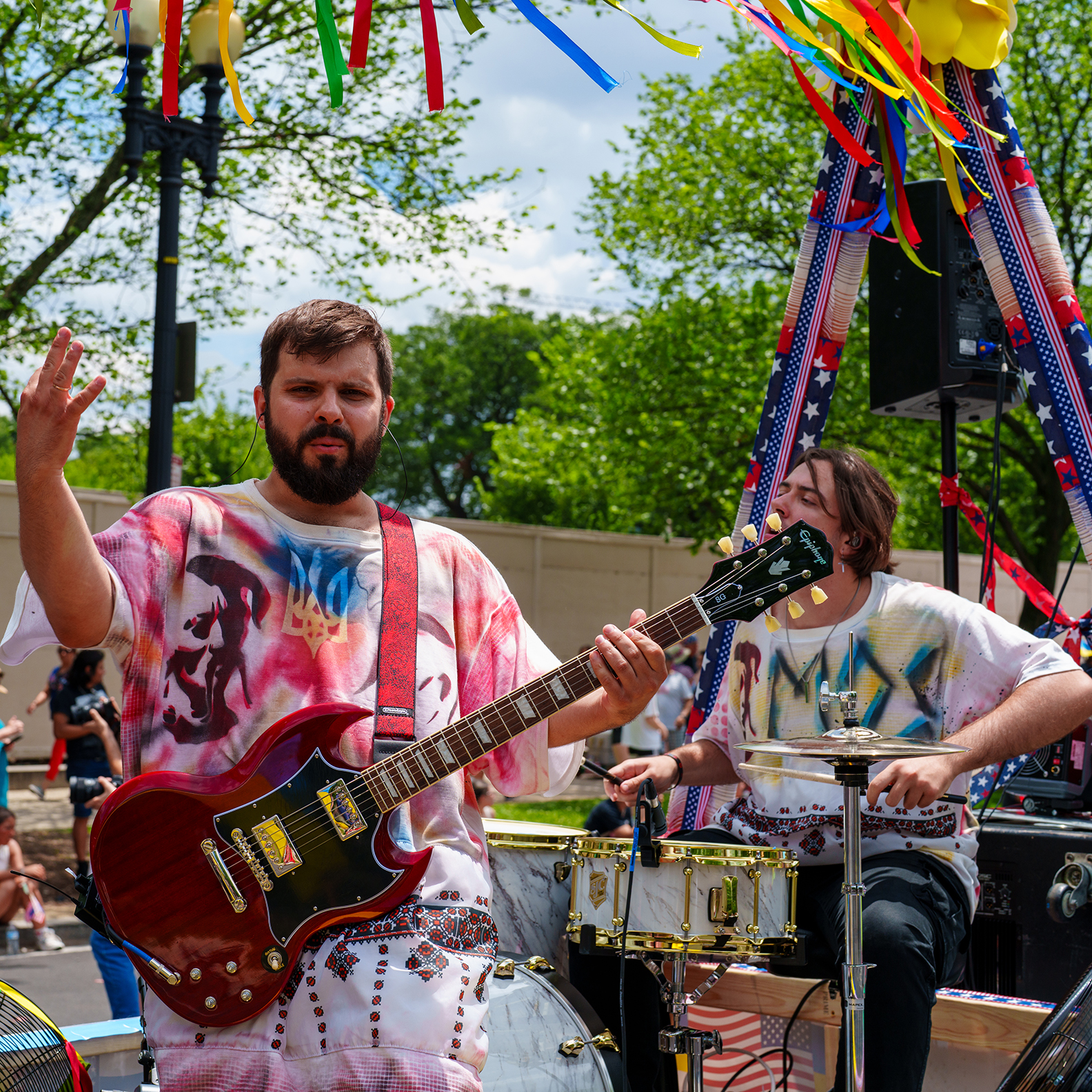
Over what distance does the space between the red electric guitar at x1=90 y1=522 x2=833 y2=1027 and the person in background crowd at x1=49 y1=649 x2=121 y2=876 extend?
557cm

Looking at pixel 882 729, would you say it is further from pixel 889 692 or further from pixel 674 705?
pixel 674 705

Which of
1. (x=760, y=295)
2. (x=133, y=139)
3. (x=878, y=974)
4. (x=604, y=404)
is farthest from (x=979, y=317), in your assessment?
(x=604, y=404)

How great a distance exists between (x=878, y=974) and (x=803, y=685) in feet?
2.86

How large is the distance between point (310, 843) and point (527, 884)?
4.97ft

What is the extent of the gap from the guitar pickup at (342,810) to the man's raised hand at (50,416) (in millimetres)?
767

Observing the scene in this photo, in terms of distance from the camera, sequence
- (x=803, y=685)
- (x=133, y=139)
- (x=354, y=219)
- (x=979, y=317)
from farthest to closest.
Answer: (x=354, y=219), (x=133, y=139), (x=979, y=317), (x=803, y=685)

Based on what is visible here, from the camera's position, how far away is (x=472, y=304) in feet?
36.8

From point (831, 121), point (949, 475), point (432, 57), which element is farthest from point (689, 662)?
point (432, 57)

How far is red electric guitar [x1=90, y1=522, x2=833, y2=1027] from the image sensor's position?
219 cm

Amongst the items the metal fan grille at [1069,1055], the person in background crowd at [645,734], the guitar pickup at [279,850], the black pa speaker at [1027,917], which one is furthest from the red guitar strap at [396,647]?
the person in background crowd at [645,734]

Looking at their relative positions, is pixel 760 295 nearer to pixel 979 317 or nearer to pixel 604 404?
pixel 604 404

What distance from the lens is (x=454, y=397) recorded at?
4656 centimetres

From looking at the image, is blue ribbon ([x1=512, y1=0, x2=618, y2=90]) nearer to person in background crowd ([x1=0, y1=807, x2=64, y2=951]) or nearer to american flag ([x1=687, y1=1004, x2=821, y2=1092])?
american flag ([x1=687, y1=1004, x2=821, y2=1092])

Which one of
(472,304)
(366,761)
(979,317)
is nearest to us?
(366,761)
